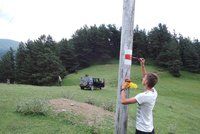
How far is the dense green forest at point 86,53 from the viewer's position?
245 ft

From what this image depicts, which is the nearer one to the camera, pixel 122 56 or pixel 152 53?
pixel 122 56

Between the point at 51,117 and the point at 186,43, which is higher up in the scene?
the point at 186,43

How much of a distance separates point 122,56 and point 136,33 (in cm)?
8772

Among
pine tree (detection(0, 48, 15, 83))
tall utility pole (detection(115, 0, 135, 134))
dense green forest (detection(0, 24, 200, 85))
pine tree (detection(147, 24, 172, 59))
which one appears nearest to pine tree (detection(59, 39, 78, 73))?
dense green forest (detection(0, 24, 200, 85))

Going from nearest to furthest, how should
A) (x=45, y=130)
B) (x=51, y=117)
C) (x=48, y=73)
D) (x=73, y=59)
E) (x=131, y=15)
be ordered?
(x=131, y=15) → (x=45, y=130) → (x=51, y=117) → (x=48, y=73) → (x=73, y=59)

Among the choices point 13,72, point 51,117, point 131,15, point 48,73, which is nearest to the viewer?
point 131,15

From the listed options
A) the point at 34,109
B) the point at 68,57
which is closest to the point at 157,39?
the point at 68,57

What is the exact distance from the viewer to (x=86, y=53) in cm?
9456

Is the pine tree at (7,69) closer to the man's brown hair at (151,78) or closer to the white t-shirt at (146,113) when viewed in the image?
the white t-shirt at (146,113)

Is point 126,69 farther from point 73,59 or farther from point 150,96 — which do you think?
point 73,59

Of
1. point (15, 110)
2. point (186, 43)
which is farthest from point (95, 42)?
point (15, 110)

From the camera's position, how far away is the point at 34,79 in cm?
7319

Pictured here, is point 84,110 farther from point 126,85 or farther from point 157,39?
point 157,39

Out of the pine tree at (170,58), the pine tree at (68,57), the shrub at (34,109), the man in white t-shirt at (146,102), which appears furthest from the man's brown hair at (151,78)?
the pine tree at (68,57)
